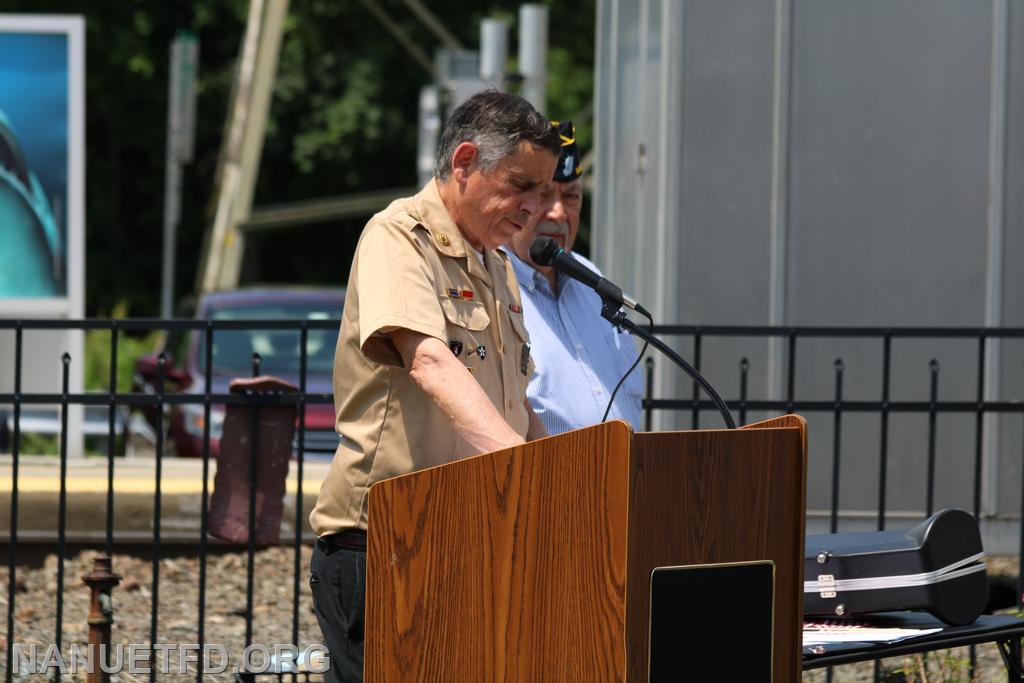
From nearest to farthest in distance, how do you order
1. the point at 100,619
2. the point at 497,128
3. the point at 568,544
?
the point at 568,544, the point at 497,128, the point at 100,619

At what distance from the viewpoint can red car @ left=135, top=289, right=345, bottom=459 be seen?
8344 mm

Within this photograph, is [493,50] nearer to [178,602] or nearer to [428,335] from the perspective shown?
[178,602]

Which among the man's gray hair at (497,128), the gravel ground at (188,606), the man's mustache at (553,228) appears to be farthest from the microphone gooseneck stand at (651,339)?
the gravel ground at (188,606)

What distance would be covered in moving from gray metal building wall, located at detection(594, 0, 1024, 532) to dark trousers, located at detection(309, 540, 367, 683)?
401cm

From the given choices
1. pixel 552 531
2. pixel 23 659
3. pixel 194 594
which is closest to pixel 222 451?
pixel 23 659

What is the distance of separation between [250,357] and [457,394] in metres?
6.33

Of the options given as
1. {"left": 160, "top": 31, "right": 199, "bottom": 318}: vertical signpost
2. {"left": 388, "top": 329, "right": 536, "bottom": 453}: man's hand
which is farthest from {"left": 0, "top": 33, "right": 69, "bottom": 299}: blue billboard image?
{"left": 160, "top": 31, "right": 199, "bottom": 318}: vertical signpost

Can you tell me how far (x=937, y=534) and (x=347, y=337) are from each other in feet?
5.15

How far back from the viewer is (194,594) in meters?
6.53

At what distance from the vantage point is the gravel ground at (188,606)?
225 inches

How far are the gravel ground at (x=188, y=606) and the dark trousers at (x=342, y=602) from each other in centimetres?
235

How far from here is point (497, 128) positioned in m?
2.82

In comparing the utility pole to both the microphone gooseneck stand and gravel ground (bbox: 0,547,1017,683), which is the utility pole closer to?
gravel ground (bbox: 0,547,1017,683)

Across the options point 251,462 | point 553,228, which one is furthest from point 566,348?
point 251,462
